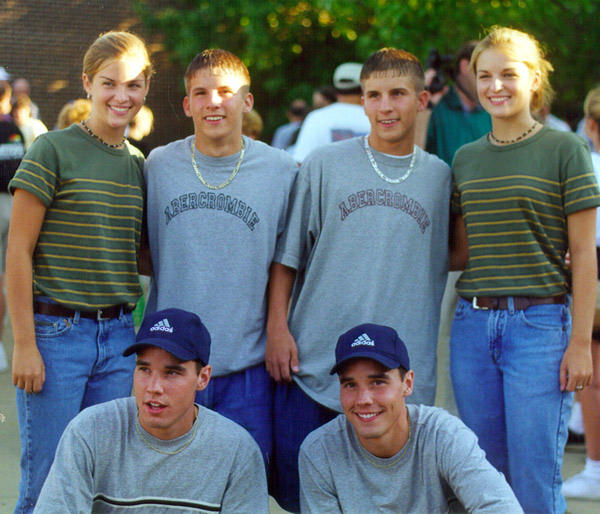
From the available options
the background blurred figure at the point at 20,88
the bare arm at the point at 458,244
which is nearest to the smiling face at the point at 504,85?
the bare arm at the point at 458,244

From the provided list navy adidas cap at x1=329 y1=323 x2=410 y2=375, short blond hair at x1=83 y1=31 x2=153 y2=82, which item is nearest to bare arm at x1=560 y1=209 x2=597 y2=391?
navy adidas cap at x1=329 y1=323 x2=410 y2=375

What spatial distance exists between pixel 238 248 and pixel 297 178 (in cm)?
34

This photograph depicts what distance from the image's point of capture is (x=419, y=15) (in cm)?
968

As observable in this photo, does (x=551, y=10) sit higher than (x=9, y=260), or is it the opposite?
(x=551, y=10)

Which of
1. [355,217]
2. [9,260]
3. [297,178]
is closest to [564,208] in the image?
[355,217]

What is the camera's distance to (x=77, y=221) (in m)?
2.87

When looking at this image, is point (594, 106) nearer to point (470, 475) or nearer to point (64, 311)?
point (470, 475)

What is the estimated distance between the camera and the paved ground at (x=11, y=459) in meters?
3.86

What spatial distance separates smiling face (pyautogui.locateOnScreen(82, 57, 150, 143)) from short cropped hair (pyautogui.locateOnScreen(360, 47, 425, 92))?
2.64ft

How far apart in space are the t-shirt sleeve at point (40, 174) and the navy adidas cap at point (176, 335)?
512 mm

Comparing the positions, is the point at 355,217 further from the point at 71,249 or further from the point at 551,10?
the point at 551,10

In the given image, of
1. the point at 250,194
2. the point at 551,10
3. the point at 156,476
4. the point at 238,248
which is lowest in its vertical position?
the point at 156,476

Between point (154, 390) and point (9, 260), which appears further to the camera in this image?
point (9, 260)

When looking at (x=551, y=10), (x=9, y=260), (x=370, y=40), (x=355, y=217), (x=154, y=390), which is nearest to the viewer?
(x=154, y=390)
